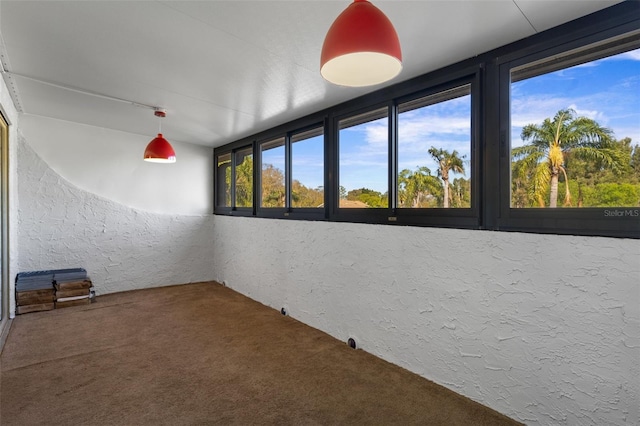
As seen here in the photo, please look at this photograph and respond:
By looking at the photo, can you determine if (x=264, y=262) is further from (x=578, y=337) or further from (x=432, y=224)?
(x=578, y=337)

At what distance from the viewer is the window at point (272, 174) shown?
4148 millimetres

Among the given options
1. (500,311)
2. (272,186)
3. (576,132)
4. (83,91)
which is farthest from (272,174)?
(576,132)

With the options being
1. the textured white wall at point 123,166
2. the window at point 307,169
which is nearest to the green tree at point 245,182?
the textured white wall at point 123,166

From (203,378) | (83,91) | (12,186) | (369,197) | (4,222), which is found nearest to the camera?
(203,378)

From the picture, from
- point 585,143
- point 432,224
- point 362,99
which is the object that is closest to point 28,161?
point 362,99

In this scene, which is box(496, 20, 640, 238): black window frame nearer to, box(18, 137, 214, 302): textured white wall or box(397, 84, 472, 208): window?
box(397, 84, 472, 208): window

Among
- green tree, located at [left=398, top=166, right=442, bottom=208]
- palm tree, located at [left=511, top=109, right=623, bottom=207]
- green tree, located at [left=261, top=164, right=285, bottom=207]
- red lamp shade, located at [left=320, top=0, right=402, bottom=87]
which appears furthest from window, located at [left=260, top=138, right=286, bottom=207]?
red lamp shade, located at [left=320, top=0, right=402, bottom=87]

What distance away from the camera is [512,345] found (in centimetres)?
193

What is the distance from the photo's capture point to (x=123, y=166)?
187 inches

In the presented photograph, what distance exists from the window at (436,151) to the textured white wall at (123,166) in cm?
380

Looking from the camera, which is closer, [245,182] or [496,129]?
[496,129]

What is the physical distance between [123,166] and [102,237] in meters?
1.08

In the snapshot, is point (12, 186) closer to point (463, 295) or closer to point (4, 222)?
point (4, 222)

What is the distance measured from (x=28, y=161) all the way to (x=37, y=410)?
3.37 m
